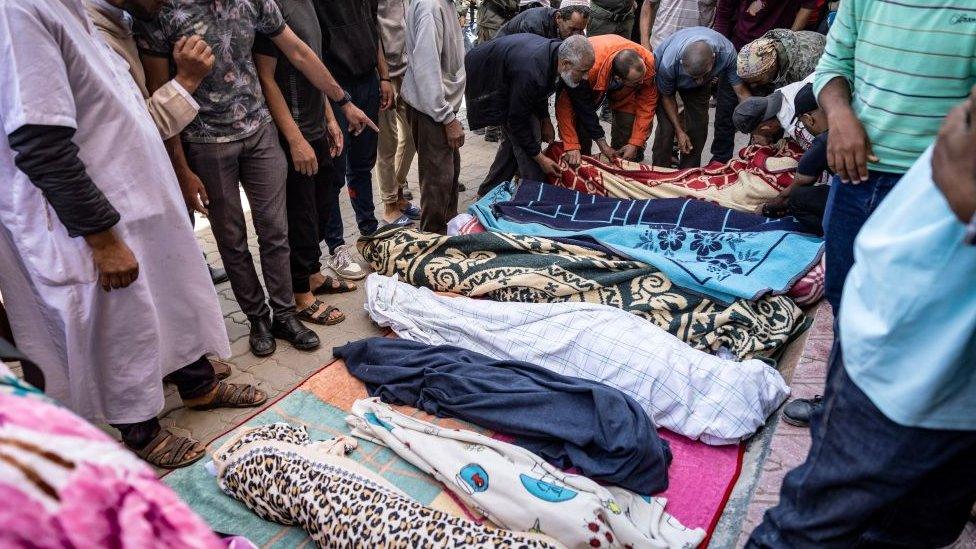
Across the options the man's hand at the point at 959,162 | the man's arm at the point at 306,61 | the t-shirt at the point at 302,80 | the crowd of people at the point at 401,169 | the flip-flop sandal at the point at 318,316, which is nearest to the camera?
the man's hand at the point at 959,162

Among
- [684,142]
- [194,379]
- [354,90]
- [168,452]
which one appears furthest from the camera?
[684,142]

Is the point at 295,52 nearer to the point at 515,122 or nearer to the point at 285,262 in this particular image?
the point at 285,262

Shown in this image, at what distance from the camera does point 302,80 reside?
320cm

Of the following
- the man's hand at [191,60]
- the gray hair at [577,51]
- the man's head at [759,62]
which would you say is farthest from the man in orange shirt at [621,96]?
the man's hand at [191,60]

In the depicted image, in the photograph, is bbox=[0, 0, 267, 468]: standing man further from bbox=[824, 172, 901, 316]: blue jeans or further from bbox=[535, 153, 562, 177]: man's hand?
bbox=[535, 153, 562, 177]: man's hand

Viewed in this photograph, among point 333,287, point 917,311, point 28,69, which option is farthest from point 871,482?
point 333,287

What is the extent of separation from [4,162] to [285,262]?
1412 millimetres

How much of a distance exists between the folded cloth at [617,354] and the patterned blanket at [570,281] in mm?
184

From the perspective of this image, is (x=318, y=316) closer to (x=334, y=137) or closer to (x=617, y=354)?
(x=334, y=137)

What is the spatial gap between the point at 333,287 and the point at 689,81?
116 inches

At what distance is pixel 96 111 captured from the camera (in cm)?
206

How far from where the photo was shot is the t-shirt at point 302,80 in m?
3.12

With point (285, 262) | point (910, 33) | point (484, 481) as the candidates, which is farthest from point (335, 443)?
point (910, 33)

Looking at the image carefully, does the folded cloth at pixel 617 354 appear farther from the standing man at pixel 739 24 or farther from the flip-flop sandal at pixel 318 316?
the standing man at pixel 739 24
